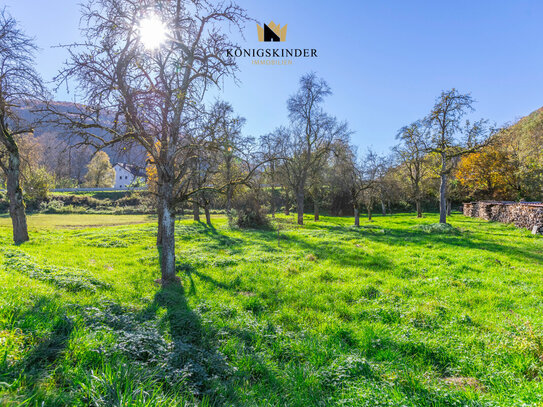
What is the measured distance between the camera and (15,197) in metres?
12.7

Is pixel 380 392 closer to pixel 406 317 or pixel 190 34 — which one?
pixel 406 317

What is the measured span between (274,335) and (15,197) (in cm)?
1575

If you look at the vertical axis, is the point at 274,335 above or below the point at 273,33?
below

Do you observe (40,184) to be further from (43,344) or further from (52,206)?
(43,344)

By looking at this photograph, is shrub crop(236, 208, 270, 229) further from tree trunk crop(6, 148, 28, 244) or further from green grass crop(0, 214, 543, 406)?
tree trunk crop(6, 148, 28, 244)

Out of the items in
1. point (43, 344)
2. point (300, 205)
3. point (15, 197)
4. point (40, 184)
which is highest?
point (40, 184)

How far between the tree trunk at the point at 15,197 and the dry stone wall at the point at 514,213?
103ft

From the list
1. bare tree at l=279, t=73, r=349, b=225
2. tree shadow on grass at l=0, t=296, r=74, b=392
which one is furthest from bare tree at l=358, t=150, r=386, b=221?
tree shadow on grass at l=0, t=296, r=74, b=392

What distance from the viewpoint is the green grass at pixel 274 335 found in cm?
294

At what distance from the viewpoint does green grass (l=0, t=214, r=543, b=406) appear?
9.64 feet

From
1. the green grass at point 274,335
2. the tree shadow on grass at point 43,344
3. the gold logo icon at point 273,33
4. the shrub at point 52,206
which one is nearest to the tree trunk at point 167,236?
the green grass at point 274,335

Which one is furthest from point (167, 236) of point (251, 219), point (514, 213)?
point (514, 213)

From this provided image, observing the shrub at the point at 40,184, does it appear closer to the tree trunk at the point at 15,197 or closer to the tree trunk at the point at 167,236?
the tree trunk at the point at 15,197

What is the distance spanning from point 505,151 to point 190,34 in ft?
130
